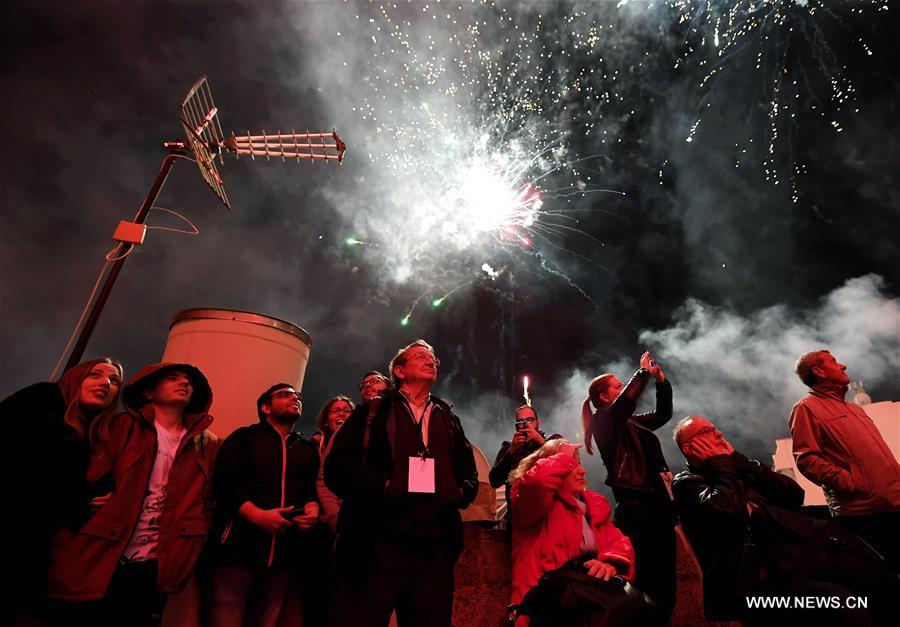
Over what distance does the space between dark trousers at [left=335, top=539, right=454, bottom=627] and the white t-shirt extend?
1.30 meters

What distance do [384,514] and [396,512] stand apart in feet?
0.26

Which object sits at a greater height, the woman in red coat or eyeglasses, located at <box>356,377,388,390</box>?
eyeglasses, located at <box>356,377,388,390</box>

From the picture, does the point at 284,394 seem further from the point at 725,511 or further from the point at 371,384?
the point at 725,511

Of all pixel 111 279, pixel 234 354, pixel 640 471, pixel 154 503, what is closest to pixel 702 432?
pixel 640 471

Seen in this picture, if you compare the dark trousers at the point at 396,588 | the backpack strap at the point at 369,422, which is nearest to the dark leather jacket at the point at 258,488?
the dark trousers at the point at 396,588

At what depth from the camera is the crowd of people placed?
2838 millimetres

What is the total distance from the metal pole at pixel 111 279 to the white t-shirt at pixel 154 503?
257 cm

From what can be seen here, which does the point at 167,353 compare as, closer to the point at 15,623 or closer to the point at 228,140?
the point at 228,140

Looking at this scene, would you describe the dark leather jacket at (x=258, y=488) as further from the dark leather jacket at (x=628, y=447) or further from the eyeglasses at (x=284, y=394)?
the dark leather jacket at (x=628, y=447)

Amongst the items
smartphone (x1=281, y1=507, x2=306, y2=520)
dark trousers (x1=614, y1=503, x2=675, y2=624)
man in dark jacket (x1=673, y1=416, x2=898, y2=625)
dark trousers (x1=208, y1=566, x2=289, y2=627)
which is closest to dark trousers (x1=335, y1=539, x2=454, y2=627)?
smartphone (x1=281, y1=507, x2=306, y2=520)

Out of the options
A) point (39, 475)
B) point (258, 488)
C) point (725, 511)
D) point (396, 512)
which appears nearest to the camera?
point (39, 475)

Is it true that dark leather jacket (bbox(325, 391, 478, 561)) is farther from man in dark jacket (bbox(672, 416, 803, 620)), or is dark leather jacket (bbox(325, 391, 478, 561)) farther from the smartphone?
man in dark jacket (bbox(672, 416, 803, 620))

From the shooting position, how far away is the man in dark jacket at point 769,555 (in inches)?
120

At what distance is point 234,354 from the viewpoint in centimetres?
723
